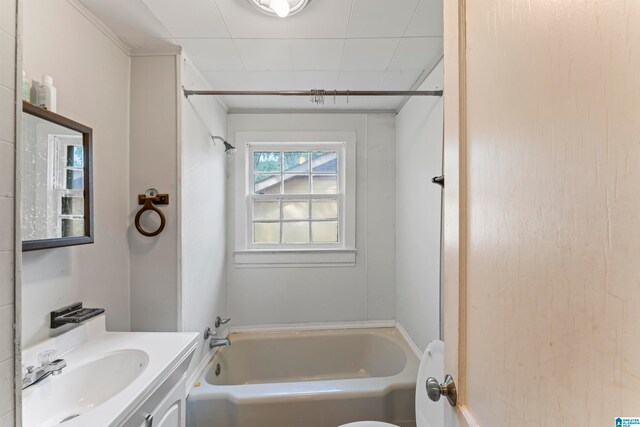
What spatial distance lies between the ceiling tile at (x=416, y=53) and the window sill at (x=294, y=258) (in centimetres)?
144

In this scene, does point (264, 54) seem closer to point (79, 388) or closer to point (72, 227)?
point (72, 227)

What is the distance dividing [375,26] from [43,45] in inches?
53.3

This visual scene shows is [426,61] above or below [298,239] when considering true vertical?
above

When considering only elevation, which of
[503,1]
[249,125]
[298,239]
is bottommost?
[298,239]

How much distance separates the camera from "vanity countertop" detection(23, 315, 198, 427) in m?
→ 0.83

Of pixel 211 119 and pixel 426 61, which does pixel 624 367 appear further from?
pixel 211 119

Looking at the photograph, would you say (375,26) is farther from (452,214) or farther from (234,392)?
(234,392)

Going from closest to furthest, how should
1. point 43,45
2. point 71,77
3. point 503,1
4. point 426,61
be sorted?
point 503,1 → point 43,45 → point 71,77 → point 426,61

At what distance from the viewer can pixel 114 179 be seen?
1.40 metres

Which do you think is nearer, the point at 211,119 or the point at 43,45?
the point at 43,45

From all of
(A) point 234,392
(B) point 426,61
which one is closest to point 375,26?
(B) point 426,61

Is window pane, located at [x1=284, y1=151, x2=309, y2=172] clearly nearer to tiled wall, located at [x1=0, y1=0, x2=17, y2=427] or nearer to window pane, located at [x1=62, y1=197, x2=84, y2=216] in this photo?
window pane, located at [x1=62, y1=197, x2=84, y2=216]

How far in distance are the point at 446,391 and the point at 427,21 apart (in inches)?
58.0

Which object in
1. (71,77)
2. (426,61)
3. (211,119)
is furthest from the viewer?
(211,119)
